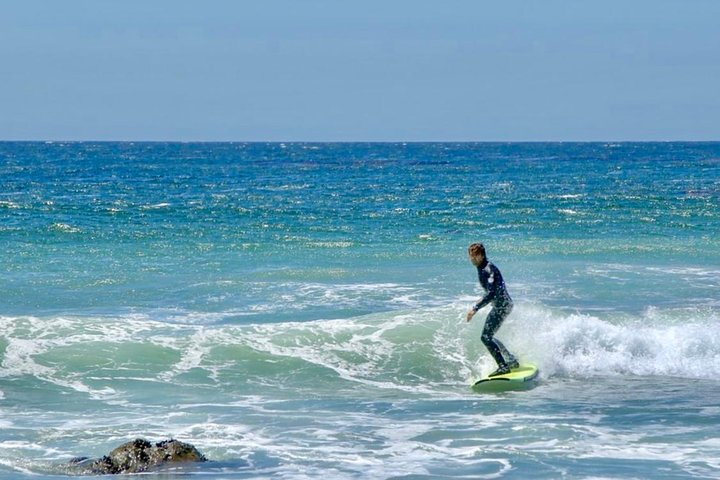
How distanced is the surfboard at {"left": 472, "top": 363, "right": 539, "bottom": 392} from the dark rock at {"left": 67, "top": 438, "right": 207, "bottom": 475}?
4425mm

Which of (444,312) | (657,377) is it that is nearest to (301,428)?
(657,377)

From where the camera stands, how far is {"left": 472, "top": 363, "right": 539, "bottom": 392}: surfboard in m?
13.8

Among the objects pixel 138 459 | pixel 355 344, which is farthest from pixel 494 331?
pixel 138 459

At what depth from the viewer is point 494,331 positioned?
1434 centimetres

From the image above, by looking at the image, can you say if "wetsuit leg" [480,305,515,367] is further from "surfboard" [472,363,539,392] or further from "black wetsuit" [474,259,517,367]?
"surfboard" [472,363,539,392]

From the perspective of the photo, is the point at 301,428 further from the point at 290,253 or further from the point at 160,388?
the point at 290,253

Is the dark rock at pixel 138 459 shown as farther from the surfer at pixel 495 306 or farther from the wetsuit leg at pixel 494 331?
the wetsuit leg at pixel 494 331

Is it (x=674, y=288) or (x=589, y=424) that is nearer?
(x=589, y=424)

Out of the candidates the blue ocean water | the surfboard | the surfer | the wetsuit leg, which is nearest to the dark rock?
the blue ocean water

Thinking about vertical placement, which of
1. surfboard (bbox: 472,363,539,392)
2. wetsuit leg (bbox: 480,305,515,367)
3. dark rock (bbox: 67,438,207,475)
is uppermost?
wetsuit leg (bbox: 480,305,515,367)

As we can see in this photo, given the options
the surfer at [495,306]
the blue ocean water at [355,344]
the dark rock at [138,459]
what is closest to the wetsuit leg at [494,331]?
the surfer at [495,306]

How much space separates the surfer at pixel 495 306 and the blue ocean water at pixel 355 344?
1.76ft

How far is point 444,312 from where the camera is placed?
58.2ft

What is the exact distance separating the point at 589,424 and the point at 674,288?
938cm
